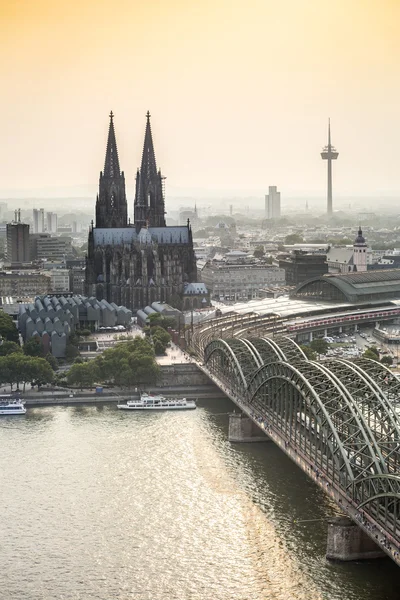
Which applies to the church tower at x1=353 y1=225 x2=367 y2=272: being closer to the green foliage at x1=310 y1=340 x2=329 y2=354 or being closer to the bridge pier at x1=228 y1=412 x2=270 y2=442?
the green foliage at x1=310 y1=340 x2=329 y2=354

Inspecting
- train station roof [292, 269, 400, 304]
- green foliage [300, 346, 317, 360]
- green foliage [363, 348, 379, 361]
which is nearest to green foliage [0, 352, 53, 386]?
green foliage [300, 346, 317, 360]

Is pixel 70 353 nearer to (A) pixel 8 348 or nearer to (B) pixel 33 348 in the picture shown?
(B) pixel 33 348

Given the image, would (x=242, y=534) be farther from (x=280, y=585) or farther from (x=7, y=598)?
(x=7, y=598)

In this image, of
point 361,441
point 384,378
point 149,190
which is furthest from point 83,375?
point 149,190

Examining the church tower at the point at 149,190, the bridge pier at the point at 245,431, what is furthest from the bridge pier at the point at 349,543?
the church tower at the point at 149,190

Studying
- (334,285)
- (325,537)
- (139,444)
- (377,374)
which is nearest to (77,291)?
(334,285)
